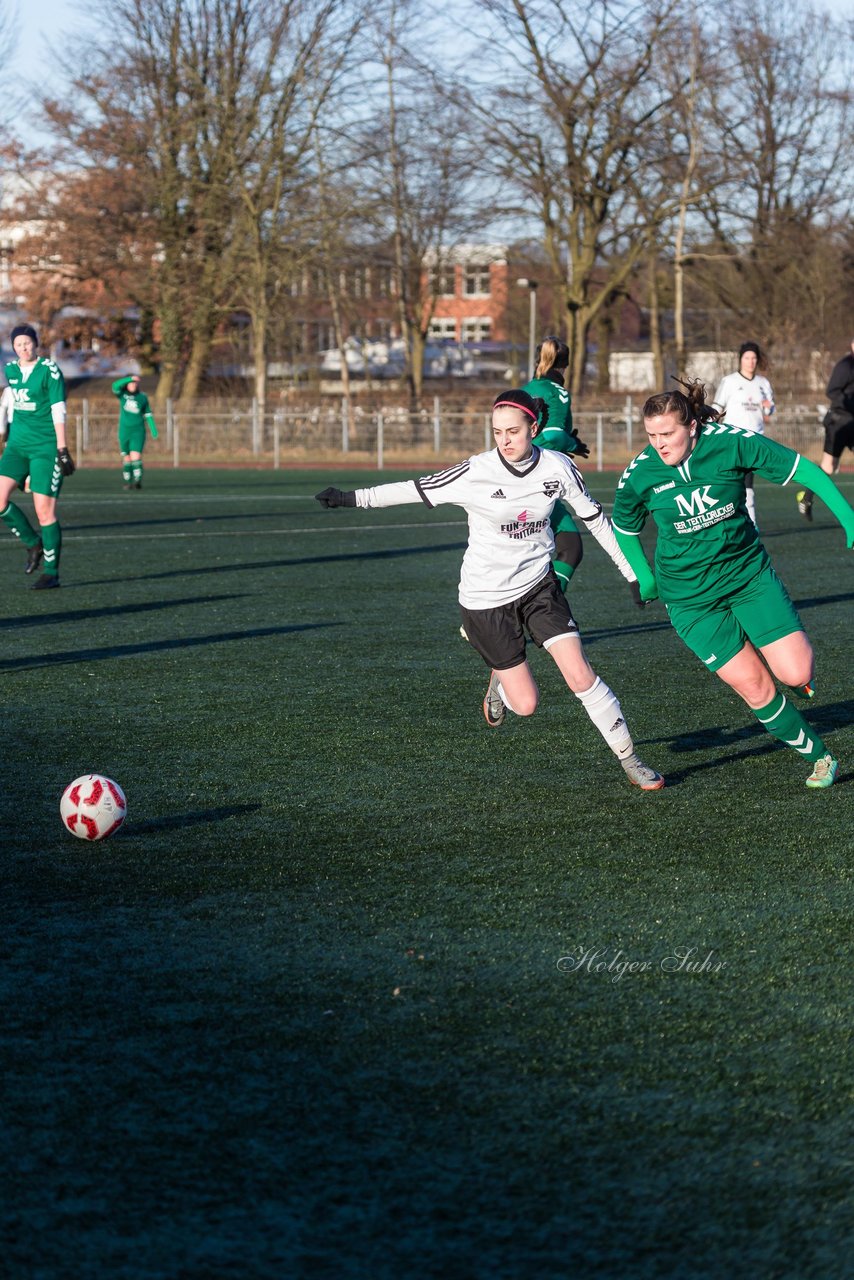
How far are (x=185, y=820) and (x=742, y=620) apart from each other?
7.86 feet

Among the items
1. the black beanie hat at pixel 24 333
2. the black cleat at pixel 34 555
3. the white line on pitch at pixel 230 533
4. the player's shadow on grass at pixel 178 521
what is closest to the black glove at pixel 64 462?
the black beanie hat at pixel 24 333

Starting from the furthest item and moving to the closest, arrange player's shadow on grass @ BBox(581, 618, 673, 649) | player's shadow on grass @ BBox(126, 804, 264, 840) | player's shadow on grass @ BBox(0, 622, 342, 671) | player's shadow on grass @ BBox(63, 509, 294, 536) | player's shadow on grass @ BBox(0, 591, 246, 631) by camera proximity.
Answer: player's shadow on grass @ BBox(63, 509, 294, 536) < player's shadow on grass @ BBox(0, 591, 246, 631) < player's shadow on grass @ BBox(581, 618, 673, 649) < player's shadow on grass @ BBox(0, 622, 342, 671) < player's shadow on grass @ BBox(126, 804, 264, 840)

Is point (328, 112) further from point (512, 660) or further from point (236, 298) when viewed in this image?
point (512, 660)

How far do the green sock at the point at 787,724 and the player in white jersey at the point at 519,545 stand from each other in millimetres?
500

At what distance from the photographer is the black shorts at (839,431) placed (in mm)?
17547

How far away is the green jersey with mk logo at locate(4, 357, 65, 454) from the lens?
13055mm

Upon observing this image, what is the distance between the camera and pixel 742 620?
6398 mm

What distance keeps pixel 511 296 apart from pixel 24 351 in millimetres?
60941

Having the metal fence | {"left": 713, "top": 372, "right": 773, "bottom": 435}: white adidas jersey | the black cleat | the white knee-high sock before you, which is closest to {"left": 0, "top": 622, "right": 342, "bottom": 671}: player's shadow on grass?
the black cleat

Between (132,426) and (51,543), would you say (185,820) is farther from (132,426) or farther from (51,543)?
(132,426)

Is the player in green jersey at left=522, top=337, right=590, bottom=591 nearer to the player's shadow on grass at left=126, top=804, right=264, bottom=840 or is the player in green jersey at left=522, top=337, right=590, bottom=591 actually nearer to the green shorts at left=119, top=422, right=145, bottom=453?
the player's shadow on grass at left=126, top=804, right=264, bottom=840

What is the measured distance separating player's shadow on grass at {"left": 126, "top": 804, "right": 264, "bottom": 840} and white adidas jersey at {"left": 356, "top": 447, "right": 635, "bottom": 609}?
54.8 inches

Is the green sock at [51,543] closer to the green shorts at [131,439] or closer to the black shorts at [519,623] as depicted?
the black shorts at [519,623]

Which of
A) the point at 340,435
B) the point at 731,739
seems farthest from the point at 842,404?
the point at 340,435
